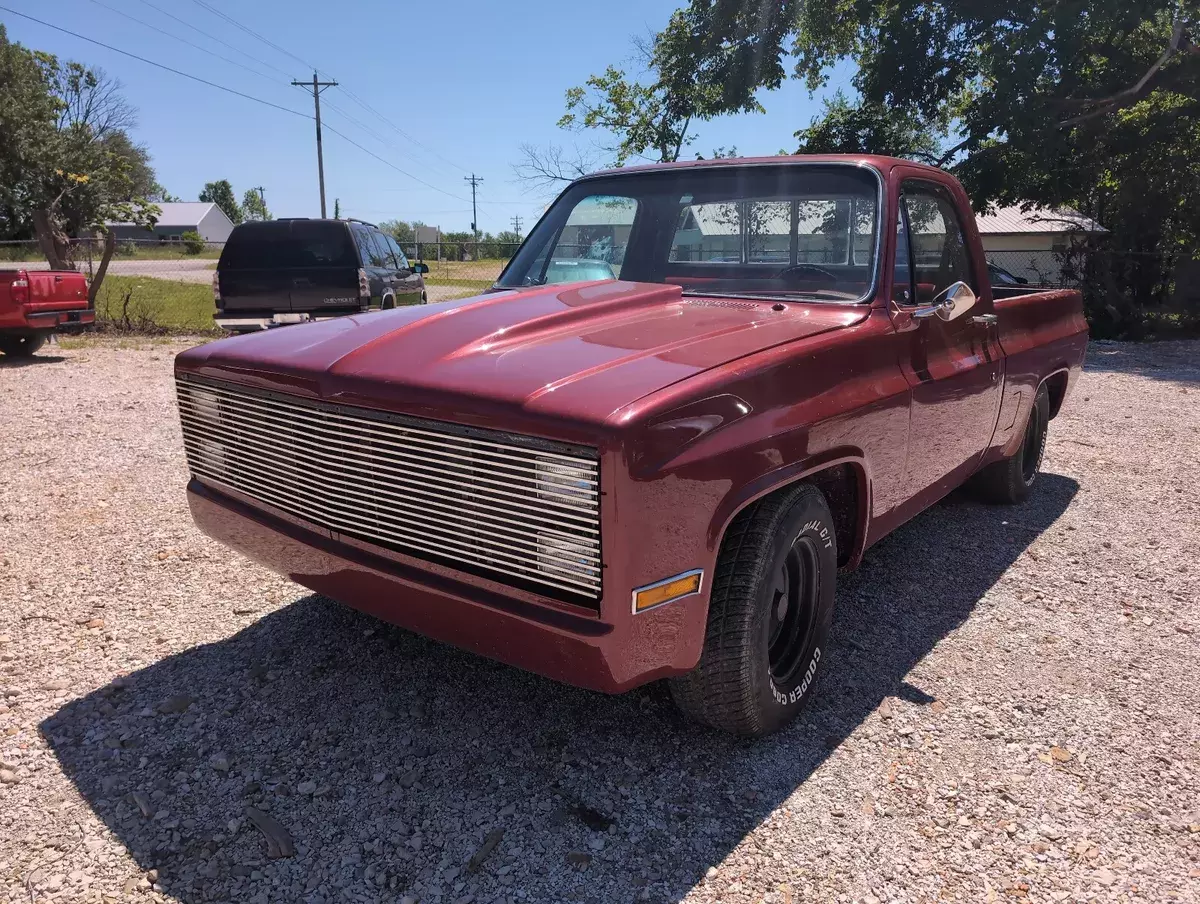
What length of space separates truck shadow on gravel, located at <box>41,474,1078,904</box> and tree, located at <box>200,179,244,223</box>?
128 m

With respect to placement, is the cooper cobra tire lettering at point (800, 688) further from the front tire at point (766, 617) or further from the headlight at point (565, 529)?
the headlight at point (565, 529)

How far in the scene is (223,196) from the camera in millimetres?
118000

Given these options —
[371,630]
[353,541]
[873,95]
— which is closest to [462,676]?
[371,630]

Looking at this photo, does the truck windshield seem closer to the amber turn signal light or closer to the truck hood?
the truck hood

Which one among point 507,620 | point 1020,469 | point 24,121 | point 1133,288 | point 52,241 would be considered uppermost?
point 24,121

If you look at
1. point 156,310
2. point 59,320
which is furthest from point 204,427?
point 156,310

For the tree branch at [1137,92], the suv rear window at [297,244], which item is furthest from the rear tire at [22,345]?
the tree branch at [1137,92]

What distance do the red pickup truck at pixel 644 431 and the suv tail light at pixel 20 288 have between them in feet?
29.7

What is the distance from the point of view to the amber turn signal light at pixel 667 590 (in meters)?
2.10

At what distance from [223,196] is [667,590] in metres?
132

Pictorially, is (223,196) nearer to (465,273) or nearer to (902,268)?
(465,273)

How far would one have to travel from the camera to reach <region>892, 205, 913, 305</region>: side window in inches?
134

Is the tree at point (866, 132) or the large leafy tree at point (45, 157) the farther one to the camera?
the large leafy tree at point (45, 157)

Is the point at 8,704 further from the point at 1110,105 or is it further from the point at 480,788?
the point at 1110,105
